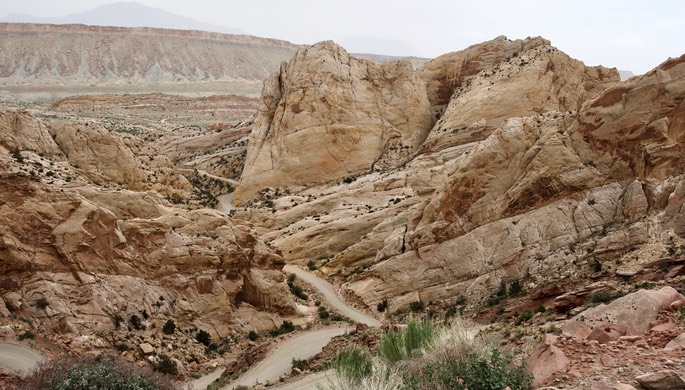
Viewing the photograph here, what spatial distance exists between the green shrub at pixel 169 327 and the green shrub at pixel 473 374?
15.3 m

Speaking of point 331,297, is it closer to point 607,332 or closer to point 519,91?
→ point 607,332

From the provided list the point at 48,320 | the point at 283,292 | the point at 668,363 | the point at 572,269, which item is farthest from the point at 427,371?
the point at 283,292

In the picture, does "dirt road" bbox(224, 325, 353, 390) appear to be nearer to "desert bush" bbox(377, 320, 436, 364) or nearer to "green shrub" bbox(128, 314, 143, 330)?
"green shrub" bbox(128, 314, 143, 330)

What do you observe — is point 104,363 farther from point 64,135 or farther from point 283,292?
point 64,135

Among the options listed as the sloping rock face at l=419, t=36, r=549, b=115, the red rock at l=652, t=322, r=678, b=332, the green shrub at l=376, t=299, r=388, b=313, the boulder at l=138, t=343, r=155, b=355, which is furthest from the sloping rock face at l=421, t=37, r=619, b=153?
the red rock at l=652, t=322, r=678, b=332

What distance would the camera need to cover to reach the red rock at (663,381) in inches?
364

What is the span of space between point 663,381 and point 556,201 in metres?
20.0

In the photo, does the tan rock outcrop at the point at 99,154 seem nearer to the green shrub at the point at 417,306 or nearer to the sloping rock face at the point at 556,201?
the sloping rock face at the point at 556,201

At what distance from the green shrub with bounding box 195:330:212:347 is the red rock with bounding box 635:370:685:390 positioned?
20.2 m

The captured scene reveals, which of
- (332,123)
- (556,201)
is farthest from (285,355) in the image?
(332,123)

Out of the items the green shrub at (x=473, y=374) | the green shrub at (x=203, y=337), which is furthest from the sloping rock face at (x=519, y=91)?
the green shrub at (x=473, y=374)

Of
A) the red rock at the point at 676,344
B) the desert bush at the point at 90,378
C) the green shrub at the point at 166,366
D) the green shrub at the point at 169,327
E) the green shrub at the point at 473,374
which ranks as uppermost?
the red rock at the point at 676,344

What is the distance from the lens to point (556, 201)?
93.4ft

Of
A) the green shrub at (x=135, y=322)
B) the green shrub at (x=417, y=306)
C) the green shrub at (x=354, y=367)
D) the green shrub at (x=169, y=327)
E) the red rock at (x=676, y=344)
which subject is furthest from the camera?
the green shrub at (x=417, y=306)
